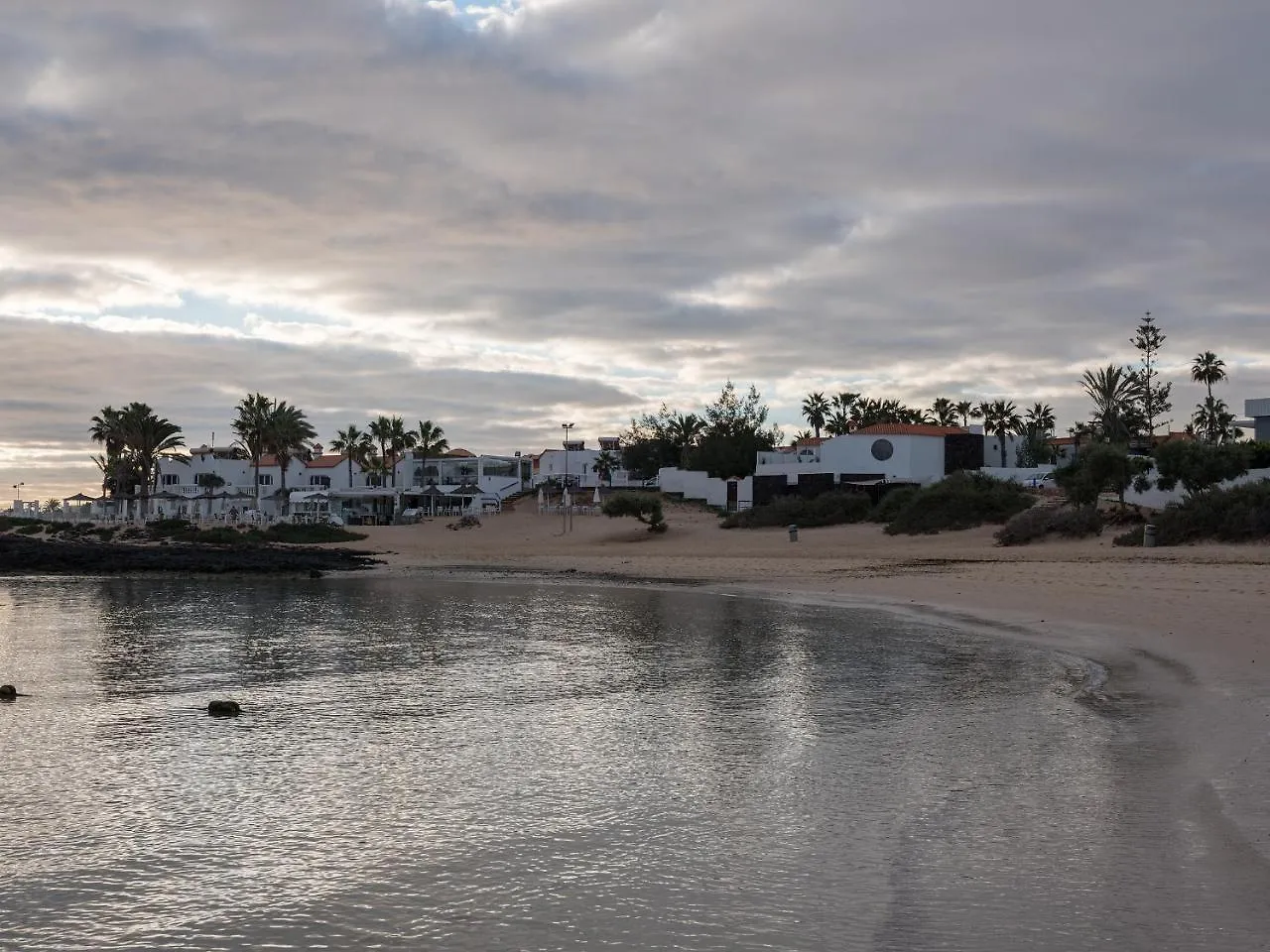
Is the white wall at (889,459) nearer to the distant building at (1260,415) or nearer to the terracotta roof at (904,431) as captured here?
the terracotta roof at (904,431)

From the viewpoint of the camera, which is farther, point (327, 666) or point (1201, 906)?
point (327, 666)

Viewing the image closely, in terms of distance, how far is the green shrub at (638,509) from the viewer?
63312mm

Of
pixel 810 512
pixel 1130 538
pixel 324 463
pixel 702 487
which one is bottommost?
pixel 1130 538

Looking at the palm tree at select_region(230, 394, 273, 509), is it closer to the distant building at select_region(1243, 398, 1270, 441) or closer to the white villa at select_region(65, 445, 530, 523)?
the white villa at select_region(65, 445, 530, 523)

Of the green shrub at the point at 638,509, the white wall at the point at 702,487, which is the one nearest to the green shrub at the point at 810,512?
the green shrub at the point at 638,509

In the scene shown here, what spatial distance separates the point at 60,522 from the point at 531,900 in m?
94.4

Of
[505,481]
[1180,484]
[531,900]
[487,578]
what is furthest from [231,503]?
[531,900]

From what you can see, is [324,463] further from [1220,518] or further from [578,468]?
[1220,518]

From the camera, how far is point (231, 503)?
99312mm

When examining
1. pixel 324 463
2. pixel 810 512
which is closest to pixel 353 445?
pixel 324 463

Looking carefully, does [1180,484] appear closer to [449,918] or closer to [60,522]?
[449,918]

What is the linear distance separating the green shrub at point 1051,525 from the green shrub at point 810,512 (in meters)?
14.3

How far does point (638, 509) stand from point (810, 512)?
32.4 ft

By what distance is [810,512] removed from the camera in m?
62.1
